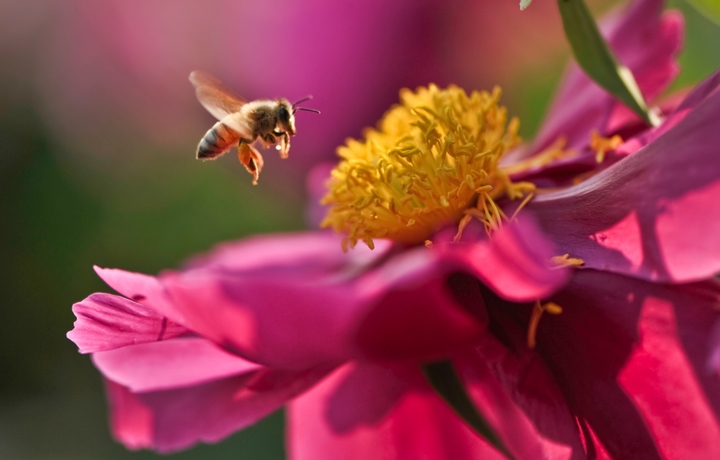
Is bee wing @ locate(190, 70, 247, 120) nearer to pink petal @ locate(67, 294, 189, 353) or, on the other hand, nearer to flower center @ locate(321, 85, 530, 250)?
flower center @ locate(321, 85, 530, 250)

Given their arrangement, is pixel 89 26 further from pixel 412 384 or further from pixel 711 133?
pixel 711 133

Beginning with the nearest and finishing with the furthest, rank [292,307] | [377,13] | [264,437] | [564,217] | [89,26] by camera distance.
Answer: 1. [292,307]
2. [564,217]
3. [264,437]
4. [377,13]
5. [89,26]

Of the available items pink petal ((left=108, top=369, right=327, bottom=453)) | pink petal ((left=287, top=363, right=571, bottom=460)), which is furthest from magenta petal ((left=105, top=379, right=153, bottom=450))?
pink petal ((left=287, top=363, right=571, bottom=460))

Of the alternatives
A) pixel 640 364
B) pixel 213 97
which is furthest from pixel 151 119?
pixel 640 364

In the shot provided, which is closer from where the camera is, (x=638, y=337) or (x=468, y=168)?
(x=638, y=337)

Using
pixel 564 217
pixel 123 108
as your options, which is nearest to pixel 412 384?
pixel 564 217

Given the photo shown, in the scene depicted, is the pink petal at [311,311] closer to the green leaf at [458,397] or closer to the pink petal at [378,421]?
the green leaf at [458,397]

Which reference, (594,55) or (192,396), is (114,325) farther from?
(594,55)
